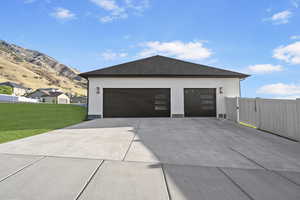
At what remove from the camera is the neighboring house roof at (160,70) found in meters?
9.63

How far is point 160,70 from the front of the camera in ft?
33.2

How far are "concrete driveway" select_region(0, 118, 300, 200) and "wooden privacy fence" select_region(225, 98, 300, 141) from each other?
1.26 m

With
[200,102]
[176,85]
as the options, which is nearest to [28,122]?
[176,85]

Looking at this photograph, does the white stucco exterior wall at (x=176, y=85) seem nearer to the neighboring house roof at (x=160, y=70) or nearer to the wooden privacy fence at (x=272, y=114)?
the neighboring house roof at (x=160, y=70)

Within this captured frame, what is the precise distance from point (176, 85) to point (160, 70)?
5.07ft

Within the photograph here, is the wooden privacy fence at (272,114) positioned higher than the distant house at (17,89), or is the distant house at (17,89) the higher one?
the distant house at (17,89)

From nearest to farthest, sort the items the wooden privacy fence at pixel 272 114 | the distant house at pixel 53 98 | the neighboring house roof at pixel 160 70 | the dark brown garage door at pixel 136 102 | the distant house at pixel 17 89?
1. the wooden privacy fence at pixel 272 114
2. the neighboring house roof at pixel 160 70
3. the dark brown garage door at pixel 136 102
4. the distant house at pixel 17 89
5. the distant house at pixel 53 98

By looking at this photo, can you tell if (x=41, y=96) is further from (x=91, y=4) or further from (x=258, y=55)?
(x=258, y=55)

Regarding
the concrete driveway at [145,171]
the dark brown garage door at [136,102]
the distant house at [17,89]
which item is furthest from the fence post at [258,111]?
the distant house at [17,89]

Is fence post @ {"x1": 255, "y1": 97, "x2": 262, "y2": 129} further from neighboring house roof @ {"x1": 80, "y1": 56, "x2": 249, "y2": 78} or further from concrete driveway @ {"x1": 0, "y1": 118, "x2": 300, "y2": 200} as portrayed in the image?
neighboring house roof @ {"x1": 80, "y1": 56, "x2": 249, "y2": 78}

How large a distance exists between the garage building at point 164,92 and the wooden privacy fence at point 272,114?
2006 millimetres

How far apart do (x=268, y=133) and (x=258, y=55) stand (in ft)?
45.1

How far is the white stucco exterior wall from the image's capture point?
9.71m

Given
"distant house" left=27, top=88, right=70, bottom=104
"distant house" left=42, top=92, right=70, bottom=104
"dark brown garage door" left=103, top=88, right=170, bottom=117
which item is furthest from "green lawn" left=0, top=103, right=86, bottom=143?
"distant house" left=27, top=88, right=70, bottom=104
